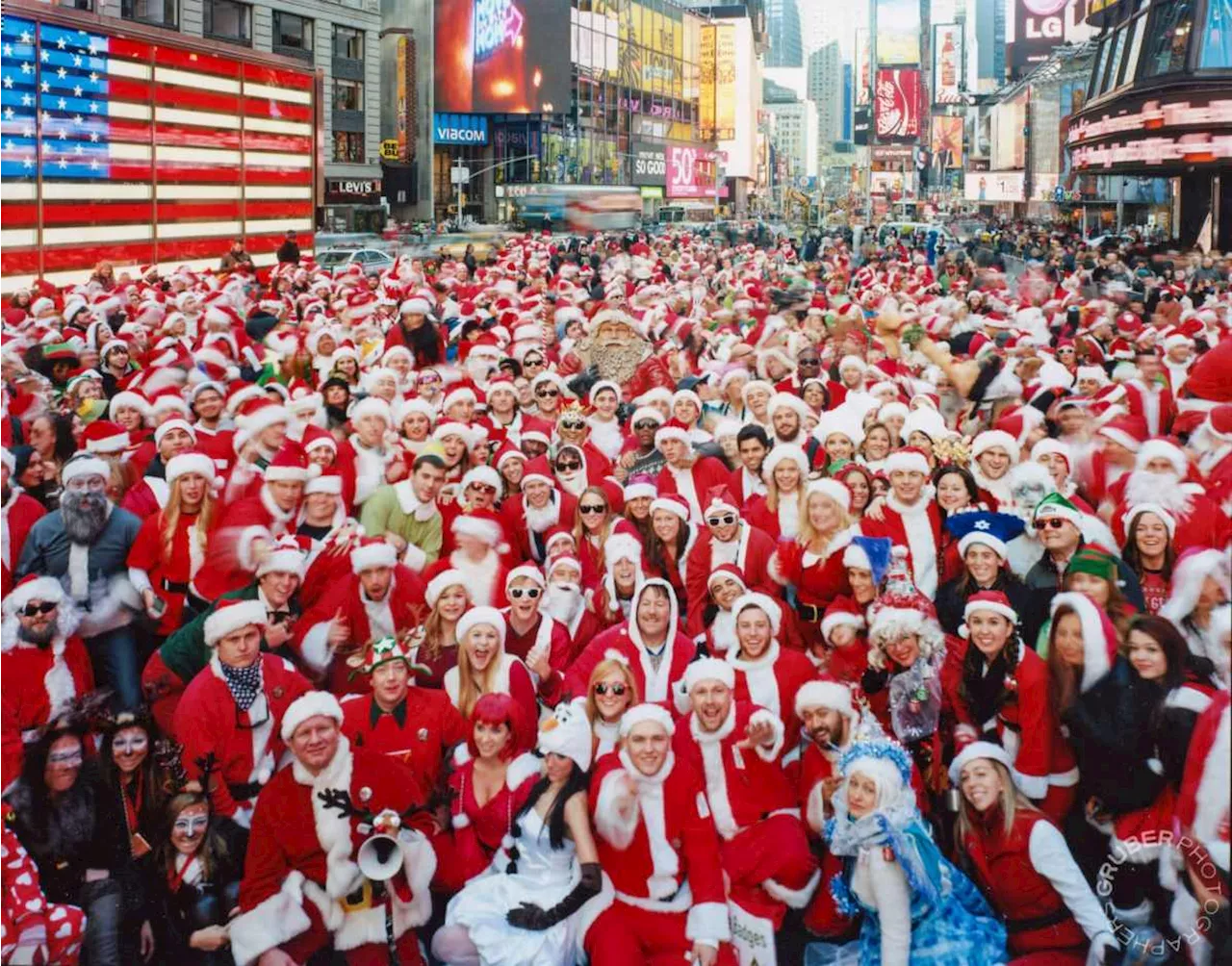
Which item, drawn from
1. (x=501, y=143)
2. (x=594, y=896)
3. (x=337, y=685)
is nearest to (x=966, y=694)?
(x=594, y=896)

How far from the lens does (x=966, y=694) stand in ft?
17.9

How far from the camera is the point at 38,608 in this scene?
5727 millimetres

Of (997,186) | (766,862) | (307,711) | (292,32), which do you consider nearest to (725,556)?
(766,862)

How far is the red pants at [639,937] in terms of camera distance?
4.79 m

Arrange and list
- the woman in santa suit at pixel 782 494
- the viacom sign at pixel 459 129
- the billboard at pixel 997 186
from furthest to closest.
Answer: the billboard at pixel 997 186
the viacom sign at pixel 459 129
the woman in santa suit at pixel 782 494

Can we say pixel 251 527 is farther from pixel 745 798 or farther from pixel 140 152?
pixel 140 152

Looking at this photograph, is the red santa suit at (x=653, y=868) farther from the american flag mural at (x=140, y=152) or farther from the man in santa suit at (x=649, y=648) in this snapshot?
the american flag mural at (x=140, y=152)

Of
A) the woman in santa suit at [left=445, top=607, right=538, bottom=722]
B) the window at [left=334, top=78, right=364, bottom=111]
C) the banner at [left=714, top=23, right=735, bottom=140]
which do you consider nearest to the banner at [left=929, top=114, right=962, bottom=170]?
the banner at [left=714, top=23, right=735, bottom=140]

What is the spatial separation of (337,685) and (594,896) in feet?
6.69

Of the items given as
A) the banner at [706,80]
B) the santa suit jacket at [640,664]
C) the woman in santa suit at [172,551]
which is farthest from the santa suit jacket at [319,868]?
the banner at [706,80]

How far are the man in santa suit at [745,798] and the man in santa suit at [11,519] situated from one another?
12.5 ft

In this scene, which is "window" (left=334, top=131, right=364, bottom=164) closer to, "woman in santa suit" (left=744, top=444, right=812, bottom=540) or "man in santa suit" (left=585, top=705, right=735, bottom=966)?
"woman in santa suit" (left=744, top=444, right=812, bottom=540)

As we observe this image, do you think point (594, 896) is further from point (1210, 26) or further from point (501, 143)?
point (501, 143)

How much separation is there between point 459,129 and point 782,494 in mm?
69376
